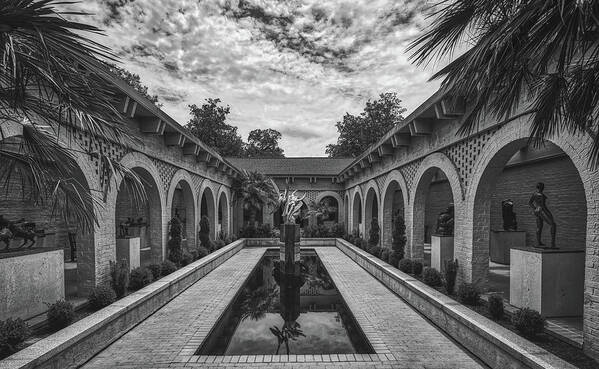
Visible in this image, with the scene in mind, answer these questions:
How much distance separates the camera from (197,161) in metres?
13.9

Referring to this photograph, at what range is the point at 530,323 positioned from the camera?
450 centimetres

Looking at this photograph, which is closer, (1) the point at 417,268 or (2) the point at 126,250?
(2) the point at 126,250

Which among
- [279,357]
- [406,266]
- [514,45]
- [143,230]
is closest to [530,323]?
[279,357]

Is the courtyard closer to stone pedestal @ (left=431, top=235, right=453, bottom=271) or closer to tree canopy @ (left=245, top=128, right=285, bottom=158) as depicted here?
stone pedestal @ (left=431, top=235, right=453, bottom=271)

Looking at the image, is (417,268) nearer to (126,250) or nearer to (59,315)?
(126,250)

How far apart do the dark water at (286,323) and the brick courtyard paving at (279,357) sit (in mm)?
235

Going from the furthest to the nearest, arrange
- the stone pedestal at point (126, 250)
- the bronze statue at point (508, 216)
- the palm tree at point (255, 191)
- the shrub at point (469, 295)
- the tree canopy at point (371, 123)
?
the tree canopy at point (371, 123)
the palm tree at point (255, 191)
the bronze statue at point (508, 216)
the stone pedestal at point (126, 250)
the shrub at point (469, 295)

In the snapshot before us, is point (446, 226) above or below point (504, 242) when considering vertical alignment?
above

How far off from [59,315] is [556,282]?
26.3 feet

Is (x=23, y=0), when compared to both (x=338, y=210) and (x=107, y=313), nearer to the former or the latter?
(x=107, y=313)

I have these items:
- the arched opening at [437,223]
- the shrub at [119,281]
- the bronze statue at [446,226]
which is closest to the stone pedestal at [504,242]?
the arched opening at [437,223]

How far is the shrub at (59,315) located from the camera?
498 centimetres

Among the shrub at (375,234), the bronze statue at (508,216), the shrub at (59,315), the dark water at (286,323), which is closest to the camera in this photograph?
the shrub at (59,315)

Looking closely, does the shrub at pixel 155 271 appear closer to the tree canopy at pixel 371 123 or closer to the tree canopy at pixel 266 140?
the tree canopy at pixel 371 123
